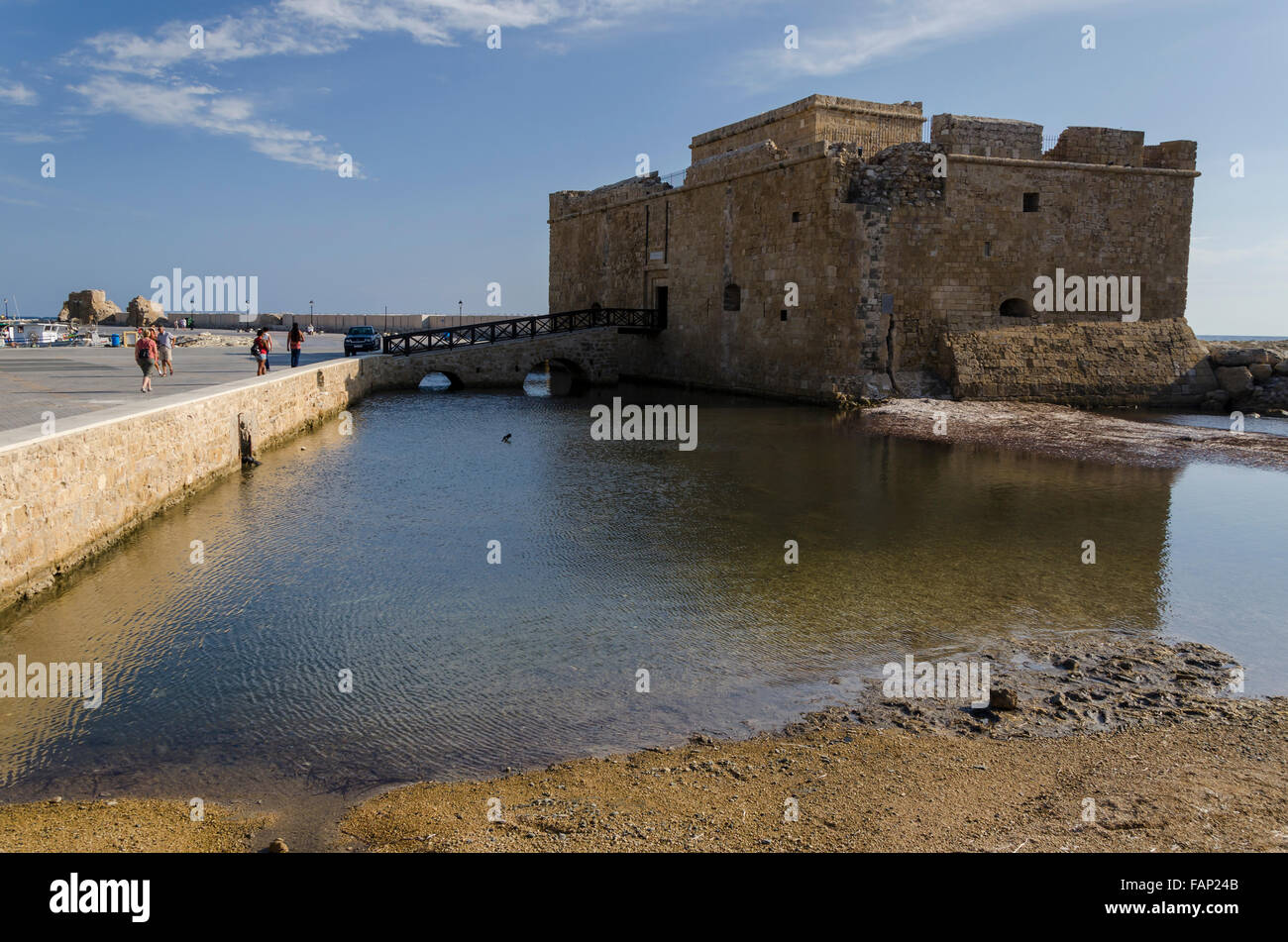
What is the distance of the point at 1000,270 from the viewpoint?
2081 cm

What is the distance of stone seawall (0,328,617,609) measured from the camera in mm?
6734

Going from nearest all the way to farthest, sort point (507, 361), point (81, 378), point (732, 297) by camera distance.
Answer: point (81, 378) → point (732, 297) → point (507, 361)

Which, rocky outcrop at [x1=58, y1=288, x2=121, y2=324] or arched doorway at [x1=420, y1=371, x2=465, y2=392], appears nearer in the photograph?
arched doorway at [x1=420, y1=371, x2=465, y2=392]

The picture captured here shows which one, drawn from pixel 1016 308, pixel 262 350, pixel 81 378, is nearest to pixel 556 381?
pixel 262 350

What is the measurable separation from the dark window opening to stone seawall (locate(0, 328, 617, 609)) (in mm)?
15726

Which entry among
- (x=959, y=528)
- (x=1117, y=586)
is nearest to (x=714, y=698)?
(x=1117, y=586)

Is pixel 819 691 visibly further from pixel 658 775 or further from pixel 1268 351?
pixel 1268 351

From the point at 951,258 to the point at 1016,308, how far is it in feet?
7.26

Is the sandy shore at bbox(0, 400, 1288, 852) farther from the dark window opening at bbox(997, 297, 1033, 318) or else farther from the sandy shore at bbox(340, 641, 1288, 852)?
the dark window opening at bbox(997, 297, 1033, 318)

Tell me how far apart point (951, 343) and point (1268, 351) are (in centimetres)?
889

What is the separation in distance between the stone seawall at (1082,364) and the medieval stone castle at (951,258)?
0.12 ft

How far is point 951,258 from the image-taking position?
20500 mm

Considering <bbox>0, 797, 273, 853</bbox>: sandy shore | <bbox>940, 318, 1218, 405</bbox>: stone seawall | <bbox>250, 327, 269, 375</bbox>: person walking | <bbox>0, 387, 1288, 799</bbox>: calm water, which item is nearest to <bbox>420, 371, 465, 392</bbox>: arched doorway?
<bbox>250, 327, 269, 375</bbox>: person walking

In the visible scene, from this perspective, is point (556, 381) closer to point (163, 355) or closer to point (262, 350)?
point (262, 350)
